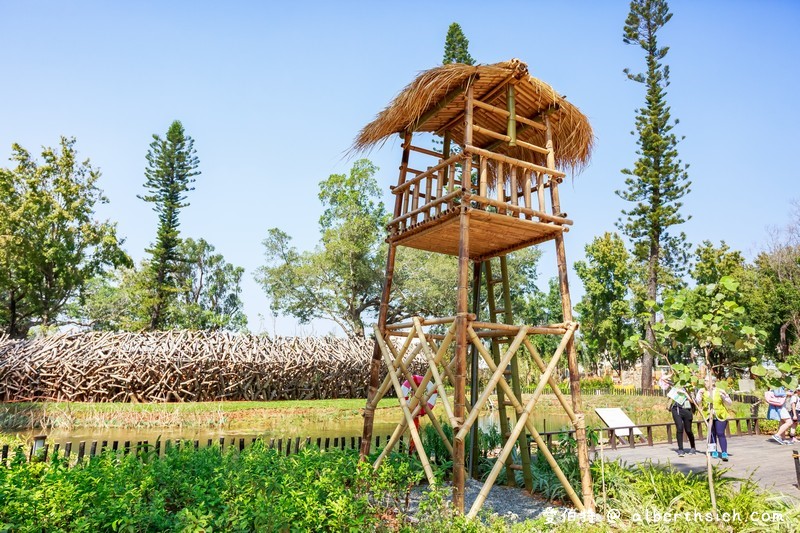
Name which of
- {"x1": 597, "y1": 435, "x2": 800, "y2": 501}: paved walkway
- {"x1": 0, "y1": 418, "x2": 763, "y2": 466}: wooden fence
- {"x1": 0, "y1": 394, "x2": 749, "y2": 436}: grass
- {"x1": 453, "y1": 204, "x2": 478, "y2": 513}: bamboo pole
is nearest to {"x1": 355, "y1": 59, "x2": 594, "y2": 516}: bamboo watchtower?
{"x1": 453, "y1": 204, "x2": 478, "y2": 513}: bamboo pole

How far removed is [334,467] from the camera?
4676 mm

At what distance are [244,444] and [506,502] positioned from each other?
4.36 m

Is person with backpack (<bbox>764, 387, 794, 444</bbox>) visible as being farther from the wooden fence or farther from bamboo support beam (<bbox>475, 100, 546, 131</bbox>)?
bamboo support beam (<bbox>475, 100, 546, 131</bbox>)

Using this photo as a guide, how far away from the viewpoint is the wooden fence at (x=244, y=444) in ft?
17.4

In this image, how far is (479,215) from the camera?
4.93 m

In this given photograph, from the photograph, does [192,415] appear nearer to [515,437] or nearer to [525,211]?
[515,437]

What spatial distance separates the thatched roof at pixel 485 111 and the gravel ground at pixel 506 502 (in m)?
4.20

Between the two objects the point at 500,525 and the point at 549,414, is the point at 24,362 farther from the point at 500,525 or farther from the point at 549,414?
the point at 549,414

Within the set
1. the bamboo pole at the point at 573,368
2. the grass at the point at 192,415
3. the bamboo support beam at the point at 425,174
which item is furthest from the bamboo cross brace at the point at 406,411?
the grass at the point at 192,415

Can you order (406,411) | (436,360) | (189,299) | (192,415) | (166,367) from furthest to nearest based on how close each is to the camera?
1. (189,299)
2. (166,367)
3. (192,415)
4. (406,411)
5. (436,360)

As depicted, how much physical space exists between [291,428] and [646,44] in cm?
2175

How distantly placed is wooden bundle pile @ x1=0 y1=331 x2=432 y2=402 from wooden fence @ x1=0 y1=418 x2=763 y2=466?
5138 millimetres

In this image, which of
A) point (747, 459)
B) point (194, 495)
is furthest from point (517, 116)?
point (747, 459)

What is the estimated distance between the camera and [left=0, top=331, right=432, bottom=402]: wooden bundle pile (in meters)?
14.3
